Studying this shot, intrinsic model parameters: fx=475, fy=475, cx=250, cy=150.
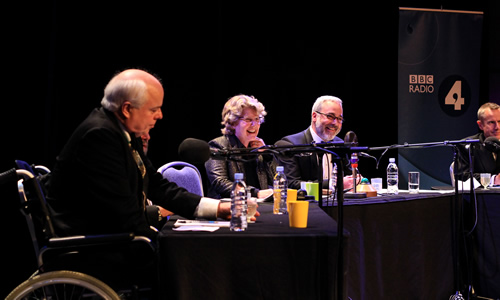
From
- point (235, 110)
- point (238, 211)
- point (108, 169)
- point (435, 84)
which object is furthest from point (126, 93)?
point (435, 84)

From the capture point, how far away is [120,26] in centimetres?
403

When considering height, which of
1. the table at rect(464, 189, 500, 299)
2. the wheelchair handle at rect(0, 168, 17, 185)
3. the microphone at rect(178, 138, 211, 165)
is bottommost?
the table at rect(464, 189, 500, 299)

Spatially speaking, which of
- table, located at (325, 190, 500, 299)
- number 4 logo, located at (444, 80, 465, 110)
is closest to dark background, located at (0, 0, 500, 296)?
number 4 logo, located at (444, 80, 465, 110)

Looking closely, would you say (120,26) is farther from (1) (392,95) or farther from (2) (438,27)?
(2) (438,27)

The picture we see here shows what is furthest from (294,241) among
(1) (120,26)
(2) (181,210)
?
(1) (120,26)

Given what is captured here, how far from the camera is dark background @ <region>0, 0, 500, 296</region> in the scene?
10.9 feet

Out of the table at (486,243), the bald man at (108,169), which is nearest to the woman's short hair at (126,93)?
the bald man at (108,169)

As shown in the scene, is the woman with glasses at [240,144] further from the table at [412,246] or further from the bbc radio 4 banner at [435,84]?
the bbc radio 4 banner at [435,84]

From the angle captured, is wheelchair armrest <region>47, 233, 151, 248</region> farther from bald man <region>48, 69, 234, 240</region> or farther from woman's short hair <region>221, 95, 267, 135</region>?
woman's short hair <region>221, 95, 267, 135</region>

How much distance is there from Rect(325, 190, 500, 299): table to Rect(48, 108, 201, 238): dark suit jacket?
1324mm

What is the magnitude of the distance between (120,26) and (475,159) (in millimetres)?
3540

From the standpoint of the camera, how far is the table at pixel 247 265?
1694mm

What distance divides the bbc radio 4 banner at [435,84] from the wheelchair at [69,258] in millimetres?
4042

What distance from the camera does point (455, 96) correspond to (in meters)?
5.33
